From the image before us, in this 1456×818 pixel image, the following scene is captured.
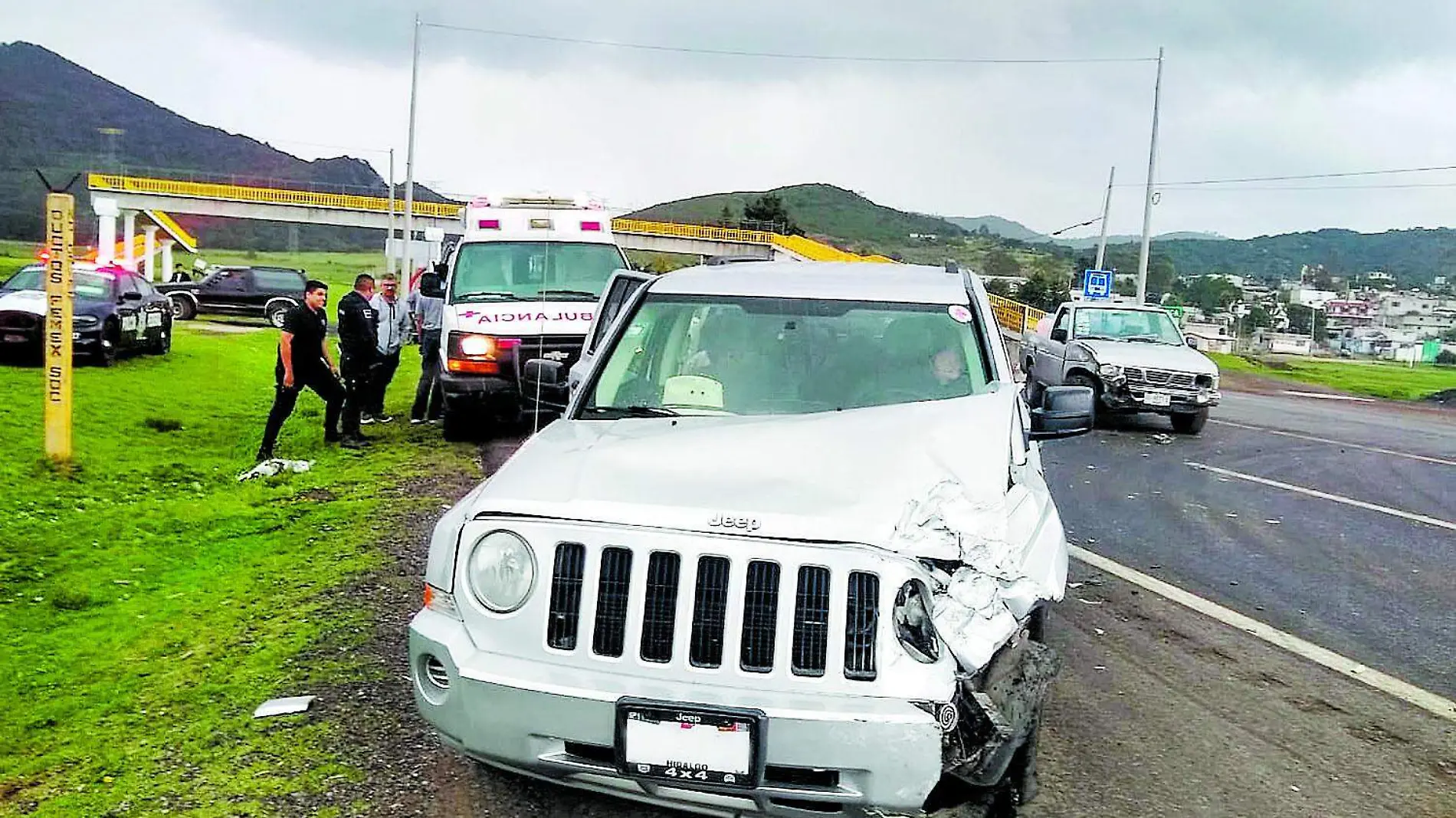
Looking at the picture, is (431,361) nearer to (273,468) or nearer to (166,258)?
(273,468)

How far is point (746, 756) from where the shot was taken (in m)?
3.42

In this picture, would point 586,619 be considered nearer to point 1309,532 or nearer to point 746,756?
point 746,756

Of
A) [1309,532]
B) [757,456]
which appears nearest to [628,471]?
[757,456]

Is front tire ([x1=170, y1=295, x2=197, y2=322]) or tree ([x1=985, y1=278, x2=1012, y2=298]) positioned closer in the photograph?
front tire ([x1=170, y1=295, x2=197, y2=322])

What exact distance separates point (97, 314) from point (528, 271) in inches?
375

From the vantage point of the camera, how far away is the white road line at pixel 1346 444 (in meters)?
15.6

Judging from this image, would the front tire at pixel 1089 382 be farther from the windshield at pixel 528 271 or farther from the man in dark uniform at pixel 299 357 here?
the man in dark uniform at pixel 299 357

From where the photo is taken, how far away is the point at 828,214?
108 meters

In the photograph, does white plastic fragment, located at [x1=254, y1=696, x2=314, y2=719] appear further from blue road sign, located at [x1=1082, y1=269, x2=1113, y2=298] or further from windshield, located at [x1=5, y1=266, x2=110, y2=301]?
blue road sign, located at [x1=1082, y1=269, x2=1113, y2=298]

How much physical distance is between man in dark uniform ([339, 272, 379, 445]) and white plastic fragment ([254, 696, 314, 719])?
7.95 metres

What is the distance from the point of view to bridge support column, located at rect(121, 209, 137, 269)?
47.2m

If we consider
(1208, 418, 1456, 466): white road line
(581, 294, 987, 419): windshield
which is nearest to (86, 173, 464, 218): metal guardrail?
(1208, 418, 1456, 466): white road line

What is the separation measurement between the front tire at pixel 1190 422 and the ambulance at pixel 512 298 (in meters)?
8.12

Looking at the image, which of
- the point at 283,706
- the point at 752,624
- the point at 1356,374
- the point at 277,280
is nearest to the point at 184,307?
the point at 277,280
